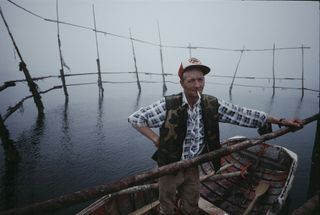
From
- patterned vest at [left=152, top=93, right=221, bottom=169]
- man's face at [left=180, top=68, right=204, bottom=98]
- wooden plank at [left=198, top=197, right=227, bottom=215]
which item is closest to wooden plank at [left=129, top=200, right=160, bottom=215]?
wooden plank at [left=198, top=197, right=227, bottom=215]

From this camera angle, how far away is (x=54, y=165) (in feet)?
32.0

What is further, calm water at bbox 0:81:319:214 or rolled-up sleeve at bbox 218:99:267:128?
calm water at bbox 0:81:319:214

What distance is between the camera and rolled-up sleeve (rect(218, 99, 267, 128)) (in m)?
3.03

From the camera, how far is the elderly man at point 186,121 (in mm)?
2699

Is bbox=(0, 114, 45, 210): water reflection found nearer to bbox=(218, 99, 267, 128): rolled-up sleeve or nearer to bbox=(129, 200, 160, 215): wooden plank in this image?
bbox=(129, 200, 160, 215): wooden plank

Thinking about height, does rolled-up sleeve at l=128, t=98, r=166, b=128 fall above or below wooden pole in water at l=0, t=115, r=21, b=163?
above

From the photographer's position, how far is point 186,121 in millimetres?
2729

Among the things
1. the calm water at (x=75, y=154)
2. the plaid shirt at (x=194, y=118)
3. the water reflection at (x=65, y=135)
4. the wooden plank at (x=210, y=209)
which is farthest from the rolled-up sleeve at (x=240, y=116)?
the water reflection at (x=65, y=135)

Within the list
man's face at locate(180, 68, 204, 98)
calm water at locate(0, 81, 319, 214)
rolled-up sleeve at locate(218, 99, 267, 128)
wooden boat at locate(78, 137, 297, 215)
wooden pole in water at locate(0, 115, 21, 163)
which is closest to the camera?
man's face at locate(180, 68, 204, 98)

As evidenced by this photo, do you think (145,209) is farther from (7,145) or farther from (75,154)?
(75,154)

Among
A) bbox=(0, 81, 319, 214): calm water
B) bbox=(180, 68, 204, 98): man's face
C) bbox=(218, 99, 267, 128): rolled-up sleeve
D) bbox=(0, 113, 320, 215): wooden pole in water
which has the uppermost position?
bbox=(180, 68, 204, 98): man's face

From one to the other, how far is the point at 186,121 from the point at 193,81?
489mm

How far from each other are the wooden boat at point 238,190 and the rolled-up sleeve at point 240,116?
211cm

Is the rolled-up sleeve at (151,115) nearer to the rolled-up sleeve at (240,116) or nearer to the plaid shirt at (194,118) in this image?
the plaid shirt at (194,118)
